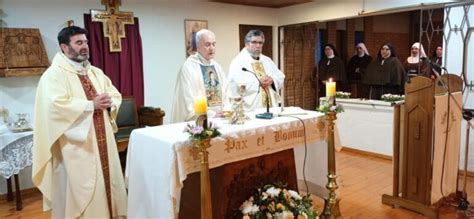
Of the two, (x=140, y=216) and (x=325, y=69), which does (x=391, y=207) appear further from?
(x=325, y=69)

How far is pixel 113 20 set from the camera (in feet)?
14.6

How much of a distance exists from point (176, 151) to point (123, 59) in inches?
113

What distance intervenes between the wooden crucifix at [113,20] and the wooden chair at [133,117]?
0.69 metres

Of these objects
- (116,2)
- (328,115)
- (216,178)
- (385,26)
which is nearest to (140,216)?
(216,178)

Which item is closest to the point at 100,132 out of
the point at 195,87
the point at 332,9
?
the point at 195,87

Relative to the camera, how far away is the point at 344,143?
5551 mm

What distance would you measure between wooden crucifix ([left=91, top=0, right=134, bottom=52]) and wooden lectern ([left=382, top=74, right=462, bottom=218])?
3221mm

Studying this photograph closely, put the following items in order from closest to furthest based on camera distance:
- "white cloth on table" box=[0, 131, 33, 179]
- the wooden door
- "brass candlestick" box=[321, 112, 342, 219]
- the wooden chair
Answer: "brass candlestick" box=[321, 112, 342, 219] → "white cloth on table" box=[0, 131, 33, 179] → the wooden chair → the wooden door

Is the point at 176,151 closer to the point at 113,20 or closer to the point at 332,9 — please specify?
the point at 113,20

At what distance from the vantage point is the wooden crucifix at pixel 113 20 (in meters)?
4.37

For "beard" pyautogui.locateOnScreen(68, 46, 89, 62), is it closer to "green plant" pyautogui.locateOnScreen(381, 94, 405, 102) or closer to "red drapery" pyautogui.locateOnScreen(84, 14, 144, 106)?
"red drapery" pyautogui.locateOnScreen(84, 14, 144, 106)

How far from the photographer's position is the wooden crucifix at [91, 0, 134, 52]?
4.37 meters

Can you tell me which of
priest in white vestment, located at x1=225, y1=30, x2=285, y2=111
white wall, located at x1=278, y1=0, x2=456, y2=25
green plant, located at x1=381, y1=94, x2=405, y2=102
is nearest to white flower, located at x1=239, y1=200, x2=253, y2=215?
priest in white vestment, located at x1=225, y1=30, x2=285, y2=111

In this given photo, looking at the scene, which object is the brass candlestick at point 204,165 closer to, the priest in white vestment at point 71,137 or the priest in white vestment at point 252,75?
the priest in white vestment at point 71,137
